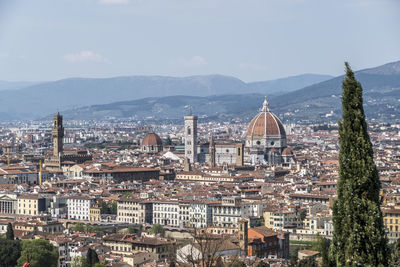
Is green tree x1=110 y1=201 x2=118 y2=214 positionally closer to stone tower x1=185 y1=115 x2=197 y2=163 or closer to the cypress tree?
stone tower x1=185 y1=115 x2=197 y2=163

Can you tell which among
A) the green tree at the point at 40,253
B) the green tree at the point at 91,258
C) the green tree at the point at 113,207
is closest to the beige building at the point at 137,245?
the green tree at the point at 91,258

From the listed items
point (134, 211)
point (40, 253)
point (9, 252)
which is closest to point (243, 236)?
point (40, 253)

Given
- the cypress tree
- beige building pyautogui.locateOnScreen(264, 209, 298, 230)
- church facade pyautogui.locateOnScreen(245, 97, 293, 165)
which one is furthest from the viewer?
church facade pyautogui.locateOnScreen(245, 97, 293, 165)

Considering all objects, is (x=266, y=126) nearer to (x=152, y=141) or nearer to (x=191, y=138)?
(x=191, y=138)

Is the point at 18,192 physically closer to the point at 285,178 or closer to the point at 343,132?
the point at 285,178

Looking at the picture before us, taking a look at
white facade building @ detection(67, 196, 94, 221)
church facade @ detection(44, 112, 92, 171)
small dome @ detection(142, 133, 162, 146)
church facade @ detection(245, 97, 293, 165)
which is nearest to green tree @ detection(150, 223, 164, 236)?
white facade building @ detection(67, 196, 94, 221)

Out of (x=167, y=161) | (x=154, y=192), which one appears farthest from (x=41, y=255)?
(x=167, y=161)

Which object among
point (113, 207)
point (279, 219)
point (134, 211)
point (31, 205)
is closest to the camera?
point (279, 219)
